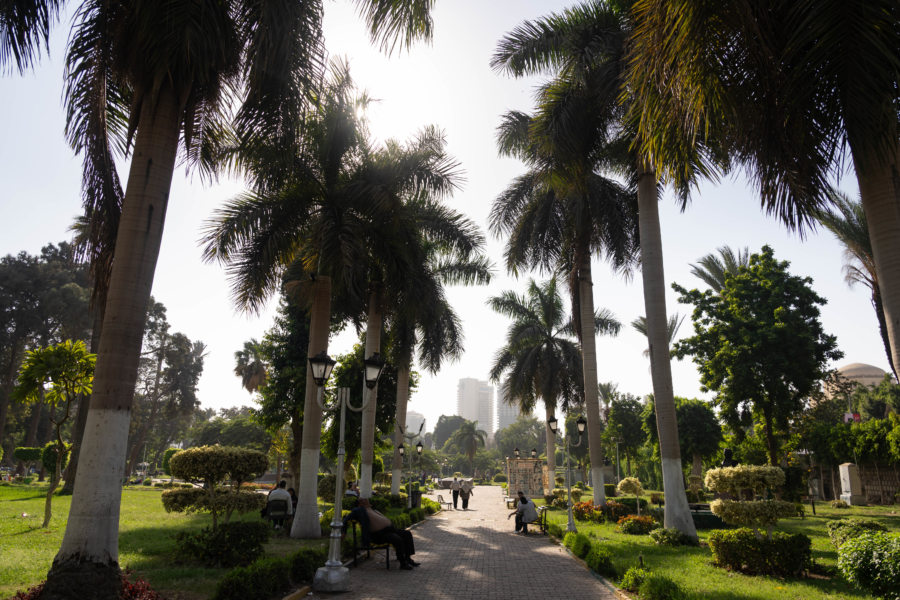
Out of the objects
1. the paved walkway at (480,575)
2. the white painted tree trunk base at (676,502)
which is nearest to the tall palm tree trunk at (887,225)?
the paved walkway at (480,575)

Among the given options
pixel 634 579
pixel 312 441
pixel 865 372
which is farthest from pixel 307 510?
pixel 865 372

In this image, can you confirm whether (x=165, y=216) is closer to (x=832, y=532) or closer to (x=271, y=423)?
(x=832, y=532)

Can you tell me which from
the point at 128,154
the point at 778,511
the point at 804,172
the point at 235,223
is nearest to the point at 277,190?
the point at 235,223

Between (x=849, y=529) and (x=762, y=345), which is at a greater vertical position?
(x=762, y=345)

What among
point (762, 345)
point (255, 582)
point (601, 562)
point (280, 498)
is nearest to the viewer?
point (255, 582)

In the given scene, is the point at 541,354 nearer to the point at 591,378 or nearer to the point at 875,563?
the point at 591,378

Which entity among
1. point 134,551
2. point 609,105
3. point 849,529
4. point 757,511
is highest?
point 609,105

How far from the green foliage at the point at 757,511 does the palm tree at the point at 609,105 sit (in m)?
3.11

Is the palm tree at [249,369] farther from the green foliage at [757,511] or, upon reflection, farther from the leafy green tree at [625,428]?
the green foliage at [757,511]

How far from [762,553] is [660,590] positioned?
3.54 metres

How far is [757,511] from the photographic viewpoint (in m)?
8.95

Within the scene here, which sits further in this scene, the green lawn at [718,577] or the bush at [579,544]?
the bush at [579,544]

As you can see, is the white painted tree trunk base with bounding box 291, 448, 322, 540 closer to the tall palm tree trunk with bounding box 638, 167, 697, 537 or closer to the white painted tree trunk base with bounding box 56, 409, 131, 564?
the white painted tree trunk base with bounding box 56, 409, 131, 564

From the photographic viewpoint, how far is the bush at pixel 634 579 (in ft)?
24.6
